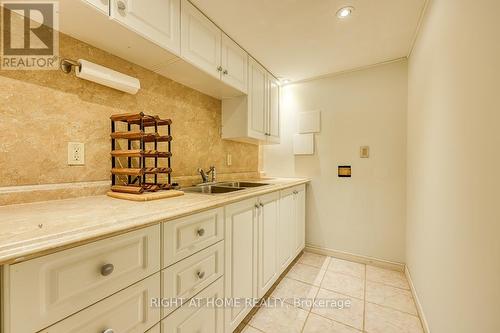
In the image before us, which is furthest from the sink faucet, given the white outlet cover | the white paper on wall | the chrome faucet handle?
the white outlet cover

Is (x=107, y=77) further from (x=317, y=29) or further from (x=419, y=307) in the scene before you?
(x=419, y=307)

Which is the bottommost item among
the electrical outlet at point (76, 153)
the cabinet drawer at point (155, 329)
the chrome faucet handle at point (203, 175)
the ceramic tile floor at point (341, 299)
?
the ceramic tile floor at point (341, 299)

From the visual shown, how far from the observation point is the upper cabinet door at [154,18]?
1.03 metres

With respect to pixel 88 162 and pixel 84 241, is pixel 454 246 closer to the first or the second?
pixel 84 241

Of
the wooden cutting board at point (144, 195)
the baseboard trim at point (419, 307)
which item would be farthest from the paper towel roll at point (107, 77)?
the baseboard trim at point (419, 307)

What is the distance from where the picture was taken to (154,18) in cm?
117

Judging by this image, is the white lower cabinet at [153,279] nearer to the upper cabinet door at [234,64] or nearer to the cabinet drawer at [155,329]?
the cabinet drawer at [155,329]

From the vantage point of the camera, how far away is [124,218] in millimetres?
740

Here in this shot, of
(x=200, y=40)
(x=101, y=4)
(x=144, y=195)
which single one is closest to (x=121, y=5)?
(x=101, y=4)

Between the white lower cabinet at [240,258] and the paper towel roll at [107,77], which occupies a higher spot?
the paper towel roll at [107,77]

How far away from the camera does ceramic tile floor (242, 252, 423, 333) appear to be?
4.74 ft

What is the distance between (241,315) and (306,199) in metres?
1.61

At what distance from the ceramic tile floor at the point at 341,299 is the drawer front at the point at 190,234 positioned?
0.80 m

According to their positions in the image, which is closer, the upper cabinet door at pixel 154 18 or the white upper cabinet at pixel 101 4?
the white upper cabinet at pixel 101 4
